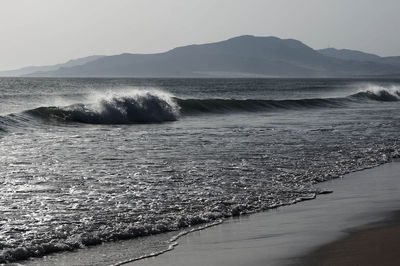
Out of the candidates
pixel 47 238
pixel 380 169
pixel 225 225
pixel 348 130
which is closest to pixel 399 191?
pixel 380 169

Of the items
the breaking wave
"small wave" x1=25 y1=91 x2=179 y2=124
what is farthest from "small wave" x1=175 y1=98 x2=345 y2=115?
"small wave" x1=25 y1=91 x2=179 y2=124

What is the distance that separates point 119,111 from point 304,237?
2256cm

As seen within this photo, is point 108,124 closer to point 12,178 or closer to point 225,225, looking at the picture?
point 12,178

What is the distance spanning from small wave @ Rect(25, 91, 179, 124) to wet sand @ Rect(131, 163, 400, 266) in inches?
761

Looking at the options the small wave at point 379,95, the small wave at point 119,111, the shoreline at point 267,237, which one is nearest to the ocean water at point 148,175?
the shoreline at point 267,237

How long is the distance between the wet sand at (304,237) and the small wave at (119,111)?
19322mm

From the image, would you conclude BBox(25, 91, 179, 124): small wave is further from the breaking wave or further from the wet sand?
the wet sand

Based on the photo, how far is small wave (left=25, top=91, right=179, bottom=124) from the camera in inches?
1095

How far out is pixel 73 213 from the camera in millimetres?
8367

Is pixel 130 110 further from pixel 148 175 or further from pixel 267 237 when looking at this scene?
pixel 267 237

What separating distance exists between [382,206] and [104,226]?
414 cm

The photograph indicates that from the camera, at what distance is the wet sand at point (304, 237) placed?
21.2ft

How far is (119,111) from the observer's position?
29.2m

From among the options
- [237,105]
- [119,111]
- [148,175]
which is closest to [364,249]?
[148,175]
